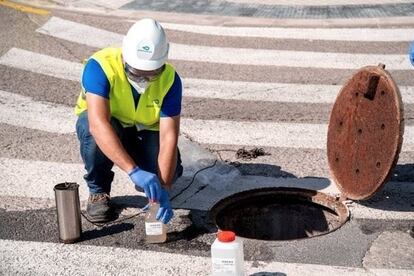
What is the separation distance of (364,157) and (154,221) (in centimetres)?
143

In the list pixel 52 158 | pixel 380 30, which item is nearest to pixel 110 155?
pixel 52 158

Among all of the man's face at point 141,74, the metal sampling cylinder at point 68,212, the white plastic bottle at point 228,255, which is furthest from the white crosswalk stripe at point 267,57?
the white plastic bottle at point 228,255

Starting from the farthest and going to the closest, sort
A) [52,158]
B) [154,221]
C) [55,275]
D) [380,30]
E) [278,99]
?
[380,30]
[278,99]
[52,158]
[154,221]
[55,275]

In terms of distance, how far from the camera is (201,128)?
22.4 ft

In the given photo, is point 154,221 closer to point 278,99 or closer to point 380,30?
point 278,99

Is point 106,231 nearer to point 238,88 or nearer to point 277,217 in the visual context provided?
point 277,217

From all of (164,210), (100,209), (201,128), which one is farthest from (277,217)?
(201,128)

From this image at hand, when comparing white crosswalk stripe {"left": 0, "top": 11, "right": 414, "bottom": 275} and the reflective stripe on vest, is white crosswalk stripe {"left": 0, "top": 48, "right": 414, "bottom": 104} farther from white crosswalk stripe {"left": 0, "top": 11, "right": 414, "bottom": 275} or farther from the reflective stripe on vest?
the reflective stripe on vest

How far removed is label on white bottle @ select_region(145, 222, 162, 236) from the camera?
4812mm

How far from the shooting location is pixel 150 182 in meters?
4.72

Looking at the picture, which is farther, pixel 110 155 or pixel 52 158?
pixel 52 158

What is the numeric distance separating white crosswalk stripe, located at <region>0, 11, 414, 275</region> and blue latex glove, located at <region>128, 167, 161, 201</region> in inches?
13.8

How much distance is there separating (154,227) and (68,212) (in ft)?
1.72

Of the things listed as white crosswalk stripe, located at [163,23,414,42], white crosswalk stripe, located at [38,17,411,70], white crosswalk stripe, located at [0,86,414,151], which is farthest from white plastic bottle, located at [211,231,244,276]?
white crosswalk stripe, located at [163,23,414,42]
